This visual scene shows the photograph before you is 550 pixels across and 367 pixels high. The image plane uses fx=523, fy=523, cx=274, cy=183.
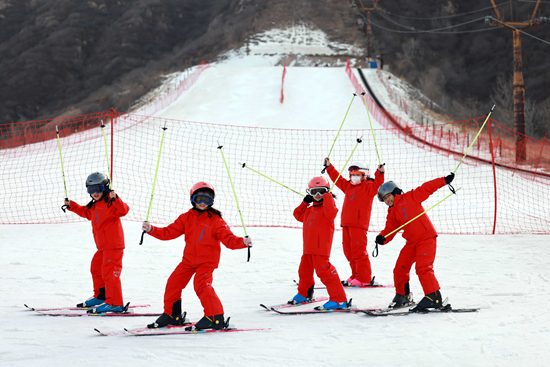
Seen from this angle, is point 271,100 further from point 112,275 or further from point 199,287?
point 199,287

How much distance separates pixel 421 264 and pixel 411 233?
367mm

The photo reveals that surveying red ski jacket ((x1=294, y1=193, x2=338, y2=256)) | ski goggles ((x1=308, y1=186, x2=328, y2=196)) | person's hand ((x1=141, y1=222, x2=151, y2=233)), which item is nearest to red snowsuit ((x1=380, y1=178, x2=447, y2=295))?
red ski jacket ((x1=294, y1=193, x2=338, y2=256))

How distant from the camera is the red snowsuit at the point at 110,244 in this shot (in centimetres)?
575

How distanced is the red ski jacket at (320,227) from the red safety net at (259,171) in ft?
17.6

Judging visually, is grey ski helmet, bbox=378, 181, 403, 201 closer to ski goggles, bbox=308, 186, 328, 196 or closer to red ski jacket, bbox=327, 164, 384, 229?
ski goggles, bbox=308, 186, 328, 196

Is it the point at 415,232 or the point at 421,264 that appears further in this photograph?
the point at 415,232

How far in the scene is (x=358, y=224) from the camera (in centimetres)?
701

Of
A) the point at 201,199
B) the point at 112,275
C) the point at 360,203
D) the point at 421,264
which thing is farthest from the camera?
the point at 360,203

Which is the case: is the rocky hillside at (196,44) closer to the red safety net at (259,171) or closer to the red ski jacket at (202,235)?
the red safety net at (259,171)

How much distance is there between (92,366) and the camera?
3.94m

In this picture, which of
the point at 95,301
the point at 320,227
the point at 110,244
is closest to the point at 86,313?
the point at 95,301

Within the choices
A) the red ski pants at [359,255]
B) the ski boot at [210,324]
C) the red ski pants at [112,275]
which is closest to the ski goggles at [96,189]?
the red ski pants at [112,275]

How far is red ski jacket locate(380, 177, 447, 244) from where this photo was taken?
18.9 ft

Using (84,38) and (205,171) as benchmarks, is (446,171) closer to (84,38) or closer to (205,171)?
(205,171)
